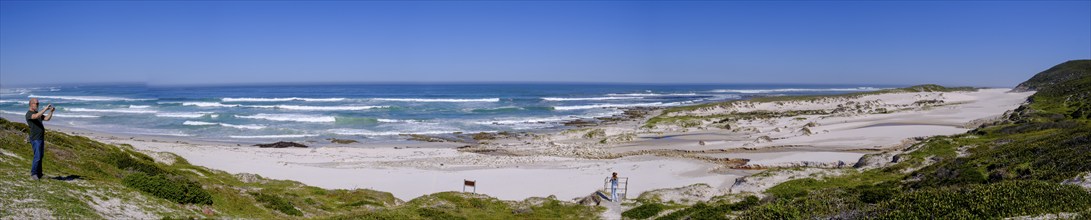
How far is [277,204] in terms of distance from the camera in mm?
13219

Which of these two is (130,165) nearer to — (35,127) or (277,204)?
(277,204)

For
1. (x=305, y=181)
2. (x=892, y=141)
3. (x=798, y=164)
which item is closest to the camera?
(x=305, y=181)

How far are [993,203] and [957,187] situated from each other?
2.85 m

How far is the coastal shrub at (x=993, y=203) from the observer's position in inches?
308

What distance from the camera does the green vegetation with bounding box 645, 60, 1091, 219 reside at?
8.18m

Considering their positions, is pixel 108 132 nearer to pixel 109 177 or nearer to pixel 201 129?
pixel 201 129

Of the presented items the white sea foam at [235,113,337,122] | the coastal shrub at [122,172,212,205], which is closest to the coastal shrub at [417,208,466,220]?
the coastal shrub at [122,172,212,205]

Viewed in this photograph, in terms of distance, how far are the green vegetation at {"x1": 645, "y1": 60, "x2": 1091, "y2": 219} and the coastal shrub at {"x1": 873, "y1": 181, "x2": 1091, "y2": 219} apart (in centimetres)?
1

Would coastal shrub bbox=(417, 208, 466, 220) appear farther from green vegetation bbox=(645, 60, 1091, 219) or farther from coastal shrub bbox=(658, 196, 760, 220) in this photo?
green vegetation bbox=(645, 60, 1091, 219)

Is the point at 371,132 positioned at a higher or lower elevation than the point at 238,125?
lower

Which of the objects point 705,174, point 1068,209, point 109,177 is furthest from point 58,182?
point 705,174

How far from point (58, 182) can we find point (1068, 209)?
1543cm

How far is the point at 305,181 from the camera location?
2341 cm

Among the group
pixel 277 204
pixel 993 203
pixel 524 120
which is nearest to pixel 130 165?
pixel 277 204
